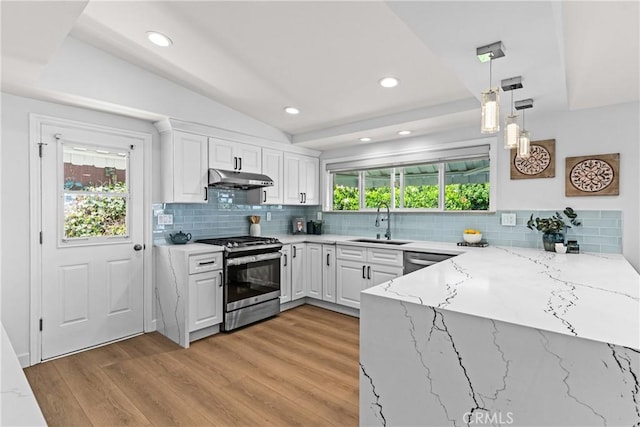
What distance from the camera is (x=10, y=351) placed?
1.04 m

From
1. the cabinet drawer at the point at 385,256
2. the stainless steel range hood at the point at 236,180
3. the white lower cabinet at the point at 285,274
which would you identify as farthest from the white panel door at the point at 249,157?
the cabinet drawer at the point at 385,256

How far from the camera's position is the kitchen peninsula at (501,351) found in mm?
1032

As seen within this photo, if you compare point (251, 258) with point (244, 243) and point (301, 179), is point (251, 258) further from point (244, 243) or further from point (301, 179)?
point (301, 179)

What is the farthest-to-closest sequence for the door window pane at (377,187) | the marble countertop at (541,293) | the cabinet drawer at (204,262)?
the door window pane at (377,187), the cabinet drawer at (204,262), the marble countertop at (541,293)

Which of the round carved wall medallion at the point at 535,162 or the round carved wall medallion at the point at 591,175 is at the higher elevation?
the round carved wall medallion at the point at 535,162

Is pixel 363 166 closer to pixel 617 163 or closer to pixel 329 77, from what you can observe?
pixel 329 77

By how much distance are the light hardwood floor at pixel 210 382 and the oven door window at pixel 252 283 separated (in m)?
0.37

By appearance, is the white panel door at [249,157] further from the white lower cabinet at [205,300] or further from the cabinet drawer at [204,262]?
the white lower cabinet at [205,300]

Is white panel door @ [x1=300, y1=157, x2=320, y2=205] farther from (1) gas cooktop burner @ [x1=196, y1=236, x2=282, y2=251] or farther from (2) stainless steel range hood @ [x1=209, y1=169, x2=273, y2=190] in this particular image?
(1) gas cooktop burner @ [x1=196, y1=236, x2=282, y2=251]

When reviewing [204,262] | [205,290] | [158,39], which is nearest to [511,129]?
[158,39]

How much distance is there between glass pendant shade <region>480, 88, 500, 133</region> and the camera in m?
1.63

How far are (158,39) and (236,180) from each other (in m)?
1.51

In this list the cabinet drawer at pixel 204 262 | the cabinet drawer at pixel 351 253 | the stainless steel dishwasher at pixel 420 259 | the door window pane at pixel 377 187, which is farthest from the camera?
the door window pane at pixel 377 187

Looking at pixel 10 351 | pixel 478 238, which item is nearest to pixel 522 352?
pixel 10 351
